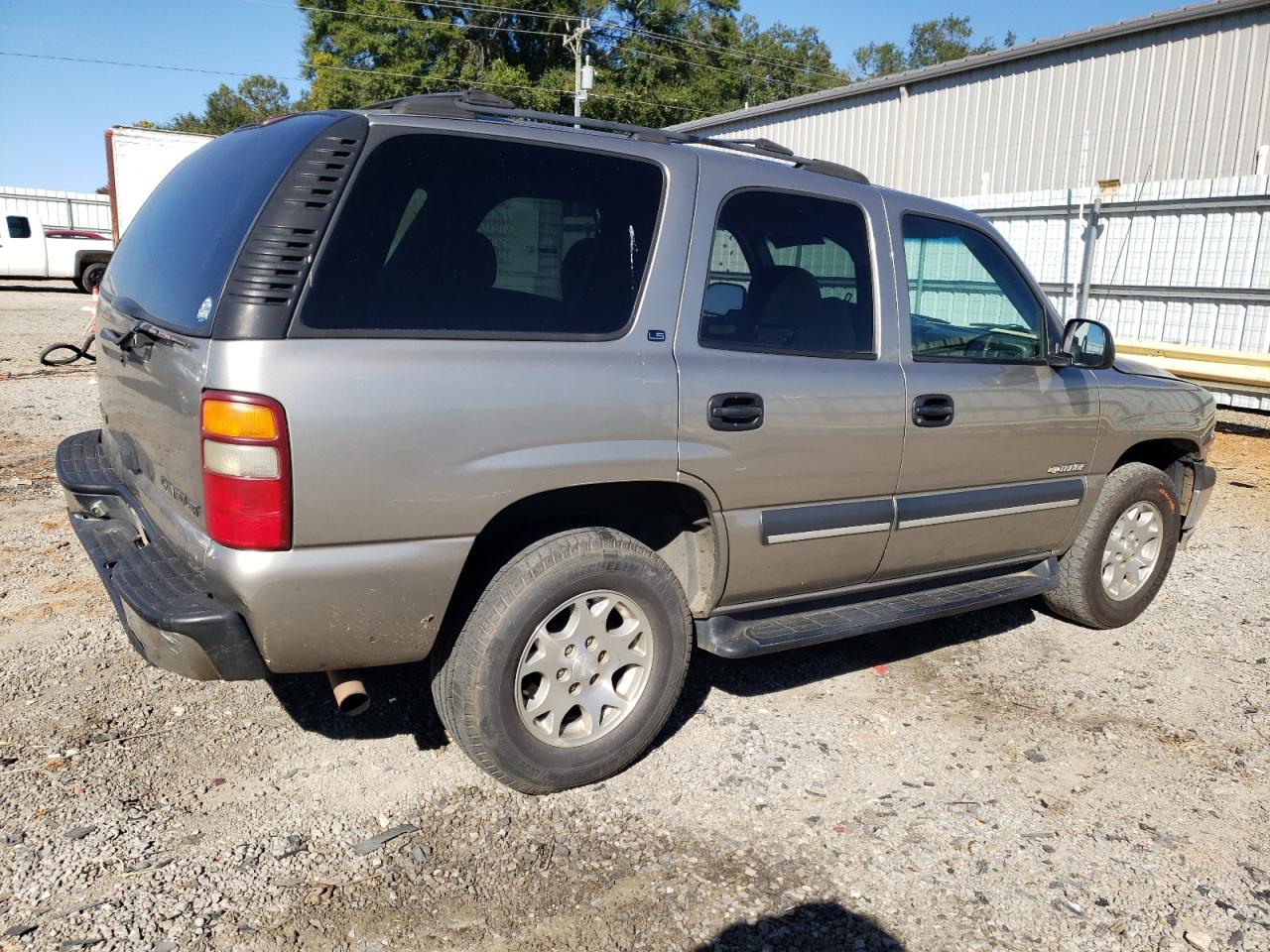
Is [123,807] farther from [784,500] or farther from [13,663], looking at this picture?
[784,500]

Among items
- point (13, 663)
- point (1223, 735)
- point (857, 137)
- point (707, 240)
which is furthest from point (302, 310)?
point (857, 137)

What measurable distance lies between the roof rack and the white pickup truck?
76.8 feet

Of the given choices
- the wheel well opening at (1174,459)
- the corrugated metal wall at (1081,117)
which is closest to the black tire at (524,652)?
the wheel well opening at (1174,459)

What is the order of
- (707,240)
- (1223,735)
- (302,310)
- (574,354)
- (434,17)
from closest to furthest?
(302,310), (574,354), (707,240), (1223,735), (434,17)

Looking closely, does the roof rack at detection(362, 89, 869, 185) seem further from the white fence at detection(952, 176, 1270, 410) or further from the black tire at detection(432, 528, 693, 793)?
the white fence at detection(952, 176, 1270, 410)

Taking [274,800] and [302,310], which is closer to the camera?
[302,310]

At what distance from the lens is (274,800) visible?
312 cm

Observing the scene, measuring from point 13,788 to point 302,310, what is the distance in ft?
5.90

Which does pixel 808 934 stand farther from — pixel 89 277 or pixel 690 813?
pixel 89 277

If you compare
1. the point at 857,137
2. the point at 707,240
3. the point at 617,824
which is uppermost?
the point at 857,137

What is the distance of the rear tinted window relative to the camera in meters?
2.74

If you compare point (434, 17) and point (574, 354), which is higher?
point (434, 17)

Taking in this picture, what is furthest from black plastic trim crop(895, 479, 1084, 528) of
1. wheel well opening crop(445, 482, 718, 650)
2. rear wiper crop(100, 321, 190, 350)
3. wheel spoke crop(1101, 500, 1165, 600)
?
rear wiper crop(100, 321, 190, 350)

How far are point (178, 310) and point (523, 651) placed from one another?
1.39 meters
